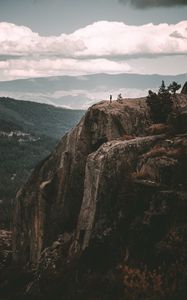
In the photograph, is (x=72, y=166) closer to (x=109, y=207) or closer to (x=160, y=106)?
(x=160, y=106)

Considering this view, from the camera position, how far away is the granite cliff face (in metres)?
24.2

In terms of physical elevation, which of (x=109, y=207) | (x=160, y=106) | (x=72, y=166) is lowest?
(x=109, y=207)

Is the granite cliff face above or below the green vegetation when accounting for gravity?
below

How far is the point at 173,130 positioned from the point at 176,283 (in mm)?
14467

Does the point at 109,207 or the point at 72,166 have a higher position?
the point at 72,166

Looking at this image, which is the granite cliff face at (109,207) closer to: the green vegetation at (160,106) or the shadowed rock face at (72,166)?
the shadowed rock face at (72,166)

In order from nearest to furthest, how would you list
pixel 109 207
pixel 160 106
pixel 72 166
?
pixel 109 207 → pixel 160 106 → pixel 72 166

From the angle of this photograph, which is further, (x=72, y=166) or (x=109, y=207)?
(x=72, y=166)

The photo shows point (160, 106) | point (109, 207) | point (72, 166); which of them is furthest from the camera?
point (72, 166)

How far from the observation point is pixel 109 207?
30922mm

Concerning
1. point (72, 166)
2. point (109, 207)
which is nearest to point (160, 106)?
point (72, 166)

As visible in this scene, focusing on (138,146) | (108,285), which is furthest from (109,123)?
(108,285)

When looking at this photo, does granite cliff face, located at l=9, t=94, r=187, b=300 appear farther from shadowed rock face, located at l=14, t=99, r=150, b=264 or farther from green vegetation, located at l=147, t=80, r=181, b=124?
green vegetation, located at l=147, t=80, r=181, b=124

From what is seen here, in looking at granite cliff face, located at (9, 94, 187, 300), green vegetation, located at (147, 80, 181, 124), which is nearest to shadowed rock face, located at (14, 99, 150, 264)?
granite cliff face, located at (9, 94, 187, 300)
